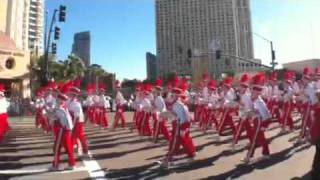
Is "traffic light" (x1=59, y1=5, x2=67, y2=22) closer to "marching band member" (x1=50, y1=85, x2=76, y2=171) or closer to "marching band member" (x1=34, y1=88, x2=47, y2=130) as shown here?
"marching band member" (x1=34, y1=88, x2=47, y2=130)

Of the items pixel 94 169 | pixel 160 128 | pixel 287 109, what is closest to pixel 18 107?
pixel 160 128

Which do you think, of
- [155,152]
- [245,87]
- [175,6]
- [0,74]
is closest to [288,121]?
[245,87]

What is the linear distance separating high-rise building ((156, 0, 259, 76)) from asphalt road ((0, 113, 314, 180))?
46425 millimetres

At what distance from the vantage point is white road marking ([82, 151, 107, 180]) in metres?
10.1

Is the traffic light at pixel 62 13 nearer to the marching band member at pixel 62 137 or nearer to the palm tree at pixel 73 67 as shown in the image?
the marching band member at pixel 62 137

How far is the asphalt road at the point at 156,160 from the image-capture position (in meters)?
9.90

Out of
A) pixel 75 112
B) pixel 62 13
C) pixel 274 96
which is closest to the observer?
pixel 75 112

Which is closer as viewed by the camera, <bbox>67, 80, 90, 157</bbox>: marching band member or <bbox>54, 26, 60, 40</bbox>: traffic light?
<bbox>67, 80, 90, 157</bbox>: marching band member

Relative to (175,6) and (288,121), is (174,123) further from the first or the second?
(175,6)

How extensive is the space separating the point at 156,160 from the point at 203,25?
59680mm

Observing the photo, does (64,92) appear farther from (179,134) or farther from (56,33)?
(56,33)

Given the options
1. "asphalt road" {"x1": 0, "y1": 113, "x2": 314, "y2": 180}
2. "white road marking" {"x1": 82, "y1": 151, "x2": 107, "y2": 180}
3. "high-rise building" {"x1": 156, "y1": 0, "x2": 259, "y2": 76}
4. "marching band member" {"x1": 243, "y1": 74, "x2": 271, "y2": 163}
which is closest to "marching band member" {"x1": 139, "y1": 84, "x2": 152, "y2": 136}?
"asphalt road" {"x1": 0, "y1": 113, "x2": 314, "y2": 180}

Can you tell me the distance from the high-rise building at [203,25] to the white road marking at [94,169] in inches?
1977

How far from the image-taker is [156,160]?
12.1 meters
